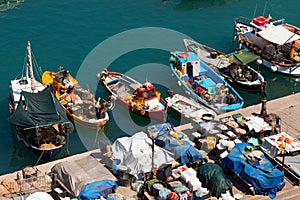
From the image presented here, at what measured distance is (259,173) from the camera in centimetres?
3697

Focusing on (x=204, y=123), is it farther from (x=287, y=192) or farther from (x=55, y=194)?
(x=55, y=194)

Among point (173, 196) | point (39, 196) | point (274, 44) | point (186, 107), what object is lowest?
point (186, 107)

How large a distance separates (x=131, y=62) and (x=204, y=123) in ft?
73.3

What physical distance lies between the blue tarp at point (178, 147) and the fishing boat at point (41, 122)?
862 cm

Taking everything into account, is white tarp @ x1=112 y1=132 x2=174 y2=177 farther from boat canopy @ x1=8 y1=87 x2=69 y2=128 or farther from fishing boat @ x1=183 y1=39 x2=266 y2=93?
fishing boat @ x1=183 y1=39 x2=266 y2=93

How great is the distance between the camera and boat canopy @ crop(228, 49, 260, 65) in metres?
56.8

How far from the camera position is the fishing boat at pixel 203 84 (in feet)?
171

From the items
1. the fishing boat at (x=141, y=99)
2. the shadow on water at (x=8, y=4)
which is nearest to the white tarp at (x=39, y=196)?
the fishing boat at (x=141, y=99)

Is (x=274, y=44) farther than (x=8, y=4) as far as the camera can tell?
No

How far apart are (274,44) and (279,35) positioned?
3.90 ft

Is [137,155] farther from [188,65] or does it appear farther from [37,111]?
[188,65]

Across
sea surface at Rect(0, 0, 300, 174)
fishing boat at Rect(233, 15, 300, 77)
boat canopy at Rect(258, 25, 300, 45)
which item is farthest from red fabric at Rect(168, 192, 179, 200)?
boat canopy at Rect(258, 25, 300, 45)

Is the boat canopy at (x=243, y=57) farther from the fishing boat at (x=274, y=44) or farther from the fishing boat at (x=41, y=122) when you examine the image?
the fishing boat at (x=41, y=122)

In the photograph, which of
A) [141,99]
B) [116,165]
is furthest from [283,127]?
[116,165]
